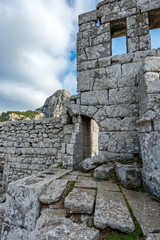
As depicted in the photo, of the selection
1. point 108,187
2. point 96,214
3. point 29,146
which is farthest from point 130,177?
point 29,146

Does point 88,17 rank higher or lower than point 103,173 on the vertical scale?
higher

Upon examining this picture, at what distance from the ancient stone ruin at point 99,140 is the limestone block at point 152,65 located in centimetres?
2

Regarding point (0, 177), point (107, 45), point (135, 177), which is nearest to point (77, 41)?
point (107, 45)

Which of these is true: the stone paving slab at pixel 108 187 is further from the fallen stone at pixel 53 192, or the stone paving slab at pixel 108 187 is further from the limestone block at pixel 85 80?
the limestone block at pixel 85 80

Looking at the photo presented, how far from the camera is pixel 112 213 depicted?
1.55 meters

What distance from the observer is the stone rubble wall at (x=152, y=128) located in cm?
207

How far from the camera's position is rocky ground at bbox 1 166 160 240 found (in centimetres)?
130

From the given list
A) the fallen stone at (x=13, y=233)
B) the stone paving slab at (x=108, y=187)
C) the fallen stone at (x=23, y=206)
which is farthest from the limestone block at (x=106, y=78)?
the fallen stone at (x=13, y=233)

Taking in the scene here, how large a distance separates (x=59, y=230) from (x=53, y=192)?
0.81 m

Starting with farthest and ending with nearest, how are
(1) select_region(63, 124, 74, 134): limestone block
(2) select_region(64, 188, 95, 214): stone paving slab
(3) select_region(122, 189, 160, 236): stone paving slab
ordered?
(1) select_region(63, 124, 74, 134): limestone block → (2) select_region(64, 188, 95, 214): stone paving slab → (3) select_region(122, 189, 160, 236): stone paving slab

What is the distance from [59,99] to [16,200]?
20661 millimetres

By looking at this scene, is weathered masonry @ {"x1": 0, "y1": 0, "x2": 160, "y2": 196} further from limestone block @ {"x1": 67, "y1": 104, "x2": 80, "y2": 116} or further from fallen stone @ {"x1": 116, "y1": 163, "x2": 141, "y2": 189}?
fallen stone @ {"x1": 116, "y1": 163, "x2": 141, "y2": 189}

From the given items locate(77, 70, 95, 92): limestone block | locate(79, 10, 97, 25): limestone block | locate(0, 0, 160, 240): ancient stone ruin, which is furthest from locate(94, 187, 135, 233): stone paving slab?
locate(79, 10, 97, 25): limestone block

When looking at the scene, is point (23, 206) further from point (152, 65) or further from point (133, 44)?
point (133, 44)
